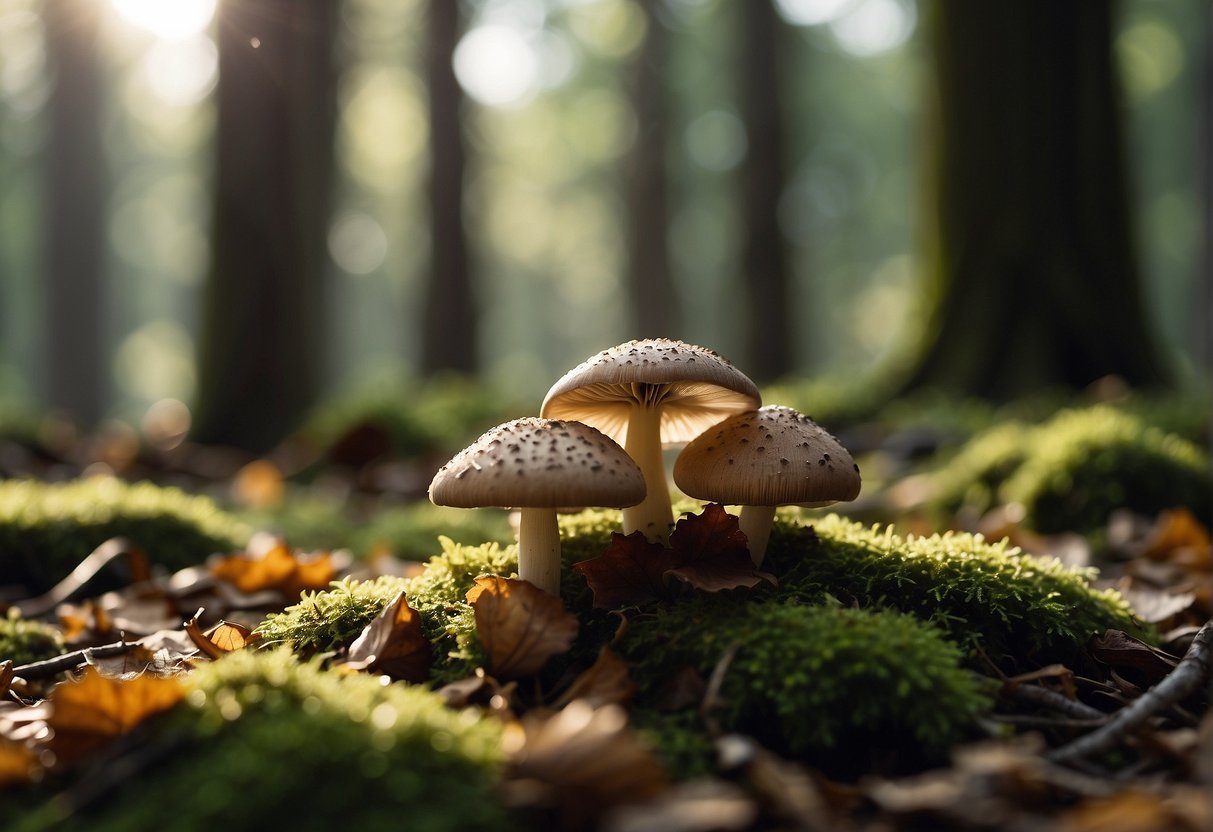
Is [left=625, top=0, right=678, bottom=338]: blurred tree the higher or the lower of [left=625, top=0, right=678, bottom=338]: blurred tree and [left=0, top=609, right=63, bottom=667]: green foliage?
the higher

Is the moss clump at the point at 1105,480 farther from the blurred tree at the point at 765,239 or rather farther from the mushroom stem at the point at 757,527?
the blurred tree at the point at 765,239

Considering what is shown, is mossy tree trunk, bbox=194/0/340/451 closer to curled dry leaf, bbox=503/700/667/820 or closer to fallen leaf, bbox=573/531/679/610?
fallen leaf, bbox=573/531/679/610

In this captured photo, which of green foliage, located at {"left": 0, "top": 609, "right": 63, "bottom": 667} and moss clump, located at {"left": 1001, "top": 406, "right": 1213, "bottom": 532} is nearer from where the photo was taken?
green foliage, located at {"left": 0, "top": 609, "right": 63, "bottom": 667}

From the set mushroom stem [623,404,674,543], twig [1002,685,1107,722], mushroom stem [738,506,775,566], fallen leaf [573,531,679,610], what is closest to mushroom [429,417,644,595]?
fallen leaf [573,531,679,610]

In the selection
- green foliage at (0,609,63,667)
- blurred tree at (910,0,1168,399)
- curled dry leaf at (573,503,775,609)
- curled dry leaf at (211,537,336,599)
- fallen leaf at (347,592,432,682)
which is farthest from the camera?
blurred tree at (910,0,1168,399)

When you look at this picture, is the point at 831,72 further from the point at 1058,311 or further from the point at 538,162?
the point at 1058,311

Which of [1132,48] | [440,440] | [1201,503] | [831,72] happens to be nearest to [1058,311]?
[1201,503]
